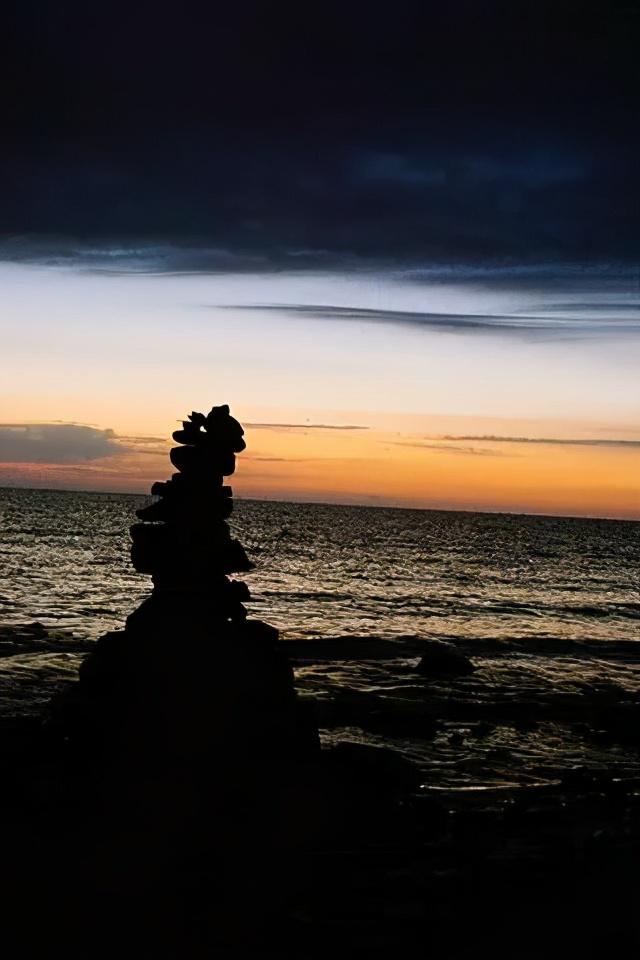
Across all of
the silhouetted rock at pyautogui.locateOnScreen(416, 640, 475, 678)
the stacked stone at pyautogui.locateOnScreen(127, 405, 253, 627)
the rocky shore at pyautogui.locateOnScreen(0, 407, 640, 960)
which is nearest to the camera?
the rocky shore at pyautogui.locateOnScreen(0, 407, 640, 960)

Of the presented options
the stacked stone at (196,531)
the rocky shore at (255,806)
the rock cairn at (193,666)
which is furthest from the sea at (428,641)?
the stacked stone at (196,531)

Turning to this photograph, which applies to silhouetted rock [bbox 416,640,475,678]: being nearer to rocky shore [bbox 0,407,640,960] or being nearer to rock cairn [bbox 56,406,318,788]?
rocky shore [bbox 0,407,640,960]

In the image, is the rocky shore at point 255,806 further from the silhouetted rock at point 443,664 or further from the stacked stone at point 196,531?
the silhouetted rock at point 443,664

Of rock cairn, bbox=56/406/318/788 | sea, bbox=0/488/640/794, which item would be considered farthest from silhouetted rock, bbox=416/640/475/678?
rock cairn, bbox=56/406/318/788

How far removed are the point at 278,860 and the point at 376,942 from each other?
366cm

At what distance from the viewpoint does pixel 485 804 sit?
22.2m

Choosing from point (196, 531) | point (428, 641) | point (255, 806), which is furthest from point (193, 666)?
point (428, 641)

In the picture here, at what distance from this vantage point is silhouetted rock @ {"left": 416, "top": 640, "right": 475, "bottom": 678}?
3819 centimetres

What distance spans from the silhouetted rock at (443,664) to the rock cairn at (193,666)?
17000 mm

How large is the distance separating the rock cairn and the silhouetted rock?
55.8 feet

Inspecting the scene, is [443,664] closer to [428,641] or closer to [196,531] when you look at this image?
[428,641]

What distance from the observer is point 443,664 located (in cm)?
3844

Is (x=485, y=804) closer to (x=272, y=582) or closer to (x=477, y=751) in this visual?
(x=477, y=751)

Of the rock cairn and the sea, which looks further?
the sea
